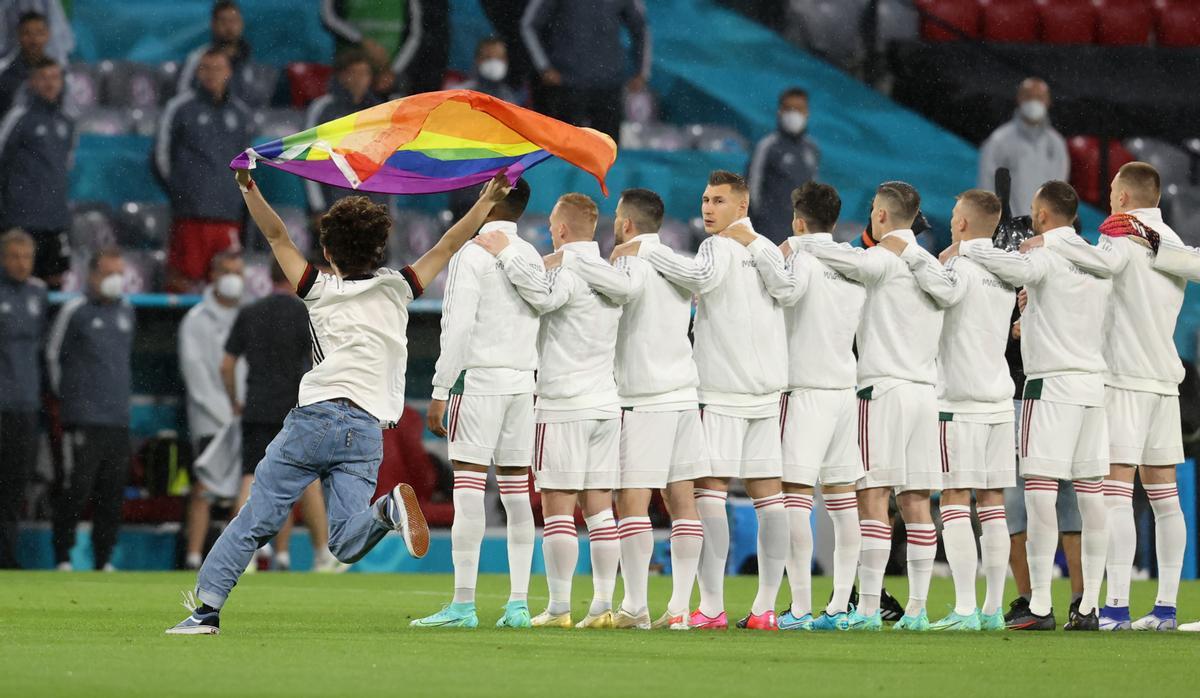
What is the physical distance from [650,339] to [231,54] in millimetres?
9463

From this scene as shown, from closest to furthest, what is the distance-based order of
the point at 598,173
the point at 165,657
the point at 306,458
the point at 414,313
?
1. the point at 165,657
2. the point at 306,458
3. the point at 598,173
4. the point at 414,313

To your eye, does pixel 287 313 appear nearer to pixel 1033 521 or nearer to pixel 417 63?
pixel 417 63

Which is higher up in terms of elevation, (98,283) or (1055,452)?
(98,283)

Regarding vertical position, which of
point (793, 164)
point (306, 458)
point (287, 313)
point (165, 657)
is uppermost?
point (793, 164)

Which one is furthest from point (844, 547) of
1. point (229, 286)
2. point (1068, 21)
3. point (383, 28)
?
point (1068, 21)

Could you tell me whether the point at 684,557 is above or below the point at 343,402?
below

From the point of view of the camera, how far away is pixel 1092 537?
10.2 metres

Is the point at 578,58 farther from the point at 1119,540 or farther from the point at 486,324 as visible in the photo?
the point at 1119,540

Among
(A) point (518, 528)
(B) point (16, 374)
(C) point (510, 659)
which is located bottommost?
(C) point (510, 659)

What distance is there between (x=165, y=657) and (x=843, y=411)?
393cm

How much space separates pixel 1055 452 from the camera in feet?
33.1

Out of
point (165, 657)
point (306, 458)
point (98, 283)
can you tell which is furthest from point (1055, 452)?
point (98, 283)

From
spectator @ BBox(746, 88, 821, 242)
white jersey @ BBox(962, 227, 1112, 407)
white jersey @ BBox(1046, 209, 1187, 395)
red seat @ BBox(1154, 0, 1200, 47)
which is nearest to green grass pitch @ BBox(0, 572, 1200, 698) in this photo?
white jersey @ BBox(962, 227, 1112, 407)

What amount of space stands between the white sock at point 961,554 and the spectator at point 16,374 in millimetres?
7866
